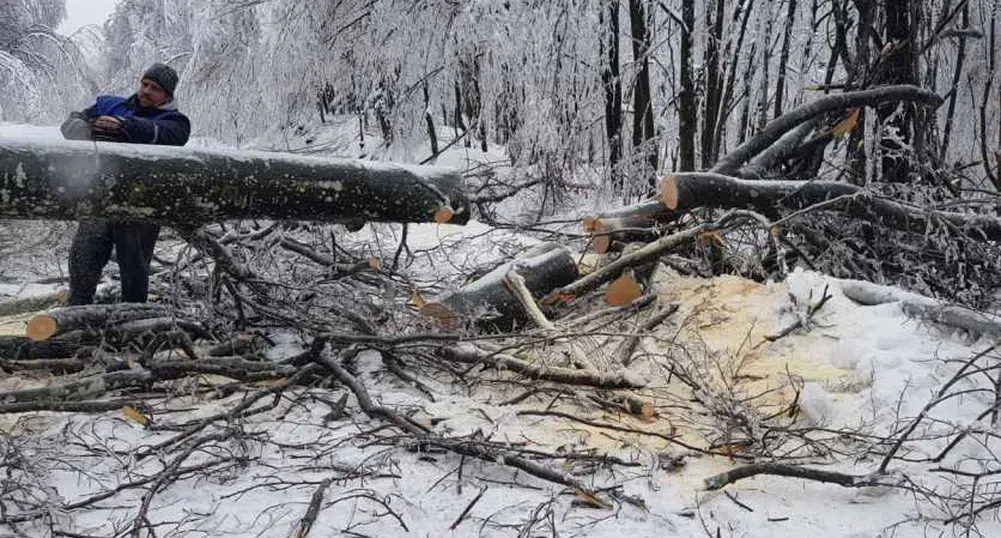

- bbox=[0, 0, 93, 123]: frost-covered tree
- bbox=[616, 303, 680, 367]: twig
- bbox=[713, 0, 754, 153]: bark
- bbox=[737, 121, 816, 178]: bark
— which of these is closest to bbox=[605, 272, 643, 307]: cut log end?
bbox=[616, 303, 680, 367]: twig

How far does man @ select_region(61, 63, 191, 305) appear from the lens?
3.51m

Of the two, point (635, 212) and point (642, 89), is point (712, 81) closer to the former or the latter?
point (642, 89)

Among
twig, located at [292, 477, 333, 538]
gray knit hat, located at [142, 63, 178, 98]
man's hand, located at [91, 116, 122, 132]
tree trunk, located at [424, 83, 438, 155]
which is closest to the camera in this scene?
twig, located at [292, 477, 333, 538]

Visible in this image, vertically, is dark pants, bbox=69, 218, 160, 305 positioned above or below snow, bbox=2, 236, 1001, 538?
above

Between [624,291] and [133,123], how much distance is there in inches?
103

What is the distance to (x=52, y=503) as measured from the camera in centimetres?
183

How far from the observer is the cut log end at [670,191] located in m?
3.73

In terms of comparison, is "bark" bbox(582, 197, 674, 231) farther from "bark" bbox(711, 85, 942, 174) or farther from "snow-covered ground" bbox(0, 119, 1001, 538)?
"snow-covered ground" bbox(0, 119, 1001, 538)

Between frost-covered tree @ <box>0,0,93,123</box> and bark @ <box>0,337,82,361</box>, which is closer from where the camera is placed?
bark @ <box>0,337,82,361</box>

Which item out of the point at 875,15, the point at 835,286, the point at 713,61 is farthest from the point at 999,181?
the point at 835,286

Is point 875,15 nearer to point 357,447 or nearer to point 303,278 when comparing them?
point 303,278

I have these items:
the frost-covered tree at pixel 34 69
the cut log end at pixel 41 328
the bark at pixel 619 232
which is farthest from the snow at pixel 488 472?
the frost-covered tree at pixel 34 69

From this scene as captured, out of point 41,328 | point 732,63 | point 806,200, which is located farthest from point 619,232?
point 732,63

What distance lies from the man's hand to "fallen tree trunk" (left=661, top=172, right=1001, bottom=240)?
267 cm
